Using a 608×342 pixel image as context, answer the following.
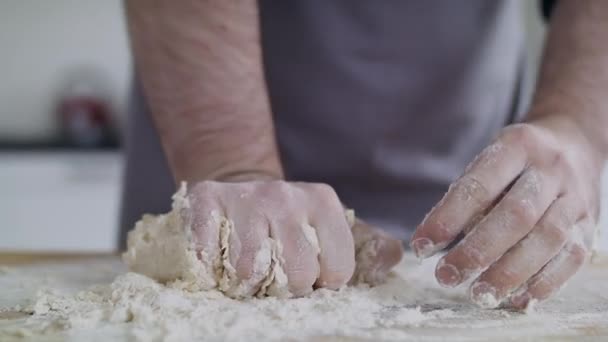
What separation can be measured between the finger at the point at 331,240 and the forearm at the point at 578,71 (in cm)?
28

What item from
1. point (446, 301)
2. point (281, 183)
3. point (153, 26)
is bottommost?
point (446, 301)

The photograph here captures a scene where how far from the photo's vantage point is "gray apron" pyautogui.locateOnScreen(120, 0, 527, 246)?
1016mm

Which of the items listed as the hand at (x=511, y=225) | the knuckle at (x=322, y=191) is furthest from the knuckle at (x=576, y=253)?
the knuckle at (x=322, y=191)

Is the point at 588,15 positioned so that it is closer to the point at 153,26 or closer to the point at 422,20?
the point at 422,20

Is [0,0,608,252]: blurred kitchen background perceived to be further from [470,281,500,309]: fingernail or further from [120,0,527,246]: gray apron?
[470,281,500,309]: fingernail

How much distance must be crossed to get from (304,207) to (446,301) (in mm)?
160

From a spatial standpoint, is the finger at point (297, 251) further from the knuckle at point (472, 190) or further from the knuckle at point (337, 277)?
the knuckle at point (472, 190)

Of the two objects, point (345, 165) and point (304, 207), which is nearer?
point (304, 207)

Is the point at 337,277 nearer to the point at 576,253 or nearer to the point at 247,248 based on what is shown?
the point at 247,248

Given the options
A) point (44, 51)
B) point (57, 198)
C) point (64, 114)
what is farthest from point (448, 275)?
point (44, 51)

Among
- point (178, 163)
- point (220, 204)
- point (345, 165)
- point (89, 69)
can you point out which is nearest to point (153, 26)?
point (178, 163)

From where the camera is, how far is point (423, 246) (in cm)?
64

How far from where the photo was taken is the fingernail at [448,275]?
2.07ft

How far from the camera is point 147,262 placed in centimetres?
70
